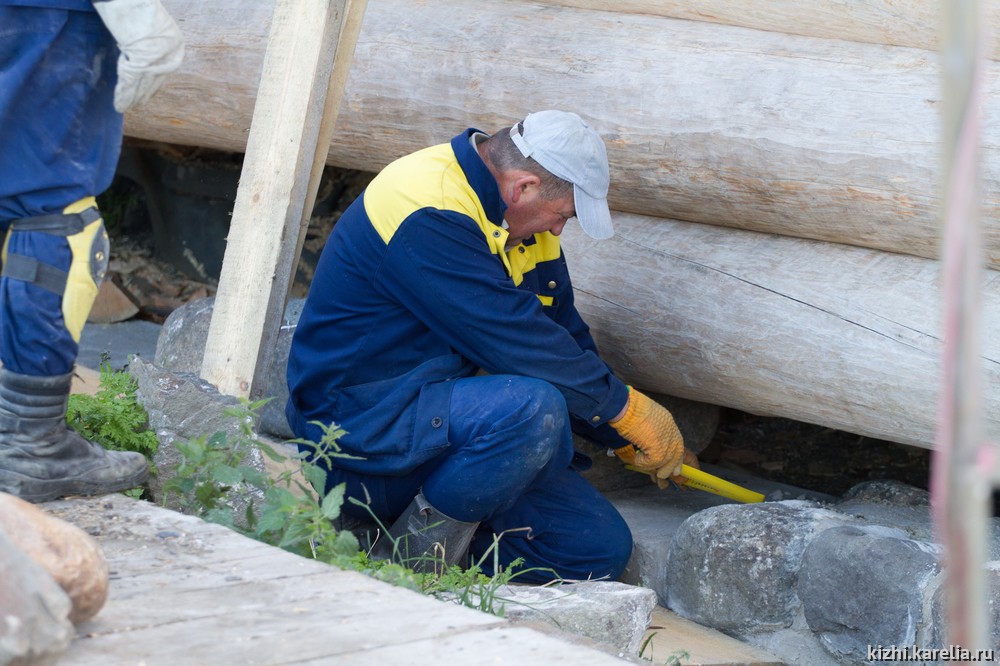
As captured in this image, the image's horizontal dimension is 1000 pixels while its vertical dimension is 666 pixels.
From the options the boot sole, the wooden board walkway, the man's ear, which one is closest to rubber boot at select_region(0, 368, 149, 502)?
the boot sole

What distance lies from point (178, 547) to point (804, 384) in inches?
79.1

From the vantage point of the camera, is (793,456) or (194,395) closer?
(194,395)

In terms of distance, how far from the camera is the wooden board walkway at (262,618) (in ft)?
5.83

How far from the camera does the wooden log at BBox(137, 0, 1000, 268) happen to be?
3322mm

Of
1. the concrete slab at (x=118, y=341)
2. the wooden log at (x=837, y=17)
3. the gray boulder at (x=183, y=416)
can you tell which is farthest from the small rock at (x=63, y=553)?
the concrete slab at (x=118, y=341)

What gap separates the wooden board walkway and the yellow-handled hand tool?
77.6 inches

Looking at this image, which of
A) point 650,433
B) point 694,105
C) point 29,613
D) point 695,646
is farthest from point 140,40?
point 695,646

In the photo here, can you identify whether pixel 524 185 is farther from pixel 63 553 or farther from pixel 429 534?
pixel 63 553

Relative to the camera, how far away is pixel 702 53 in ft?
12.3

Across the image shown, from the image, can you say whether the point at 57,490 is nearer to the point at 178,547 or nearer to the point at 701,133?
the point at 178,547

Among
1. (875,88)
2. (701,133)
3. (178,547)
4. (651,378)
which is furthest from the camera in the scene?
(651,378)

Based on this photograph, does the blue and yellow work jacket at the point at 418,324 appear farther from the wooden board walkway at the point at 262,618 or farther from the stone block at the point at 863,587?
the wooden board walkway at the point at 262,618

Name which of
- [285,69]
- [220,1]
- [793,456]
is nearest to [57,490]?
[285,69]

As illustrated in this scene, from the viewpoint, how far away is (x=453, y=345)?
3.44m
